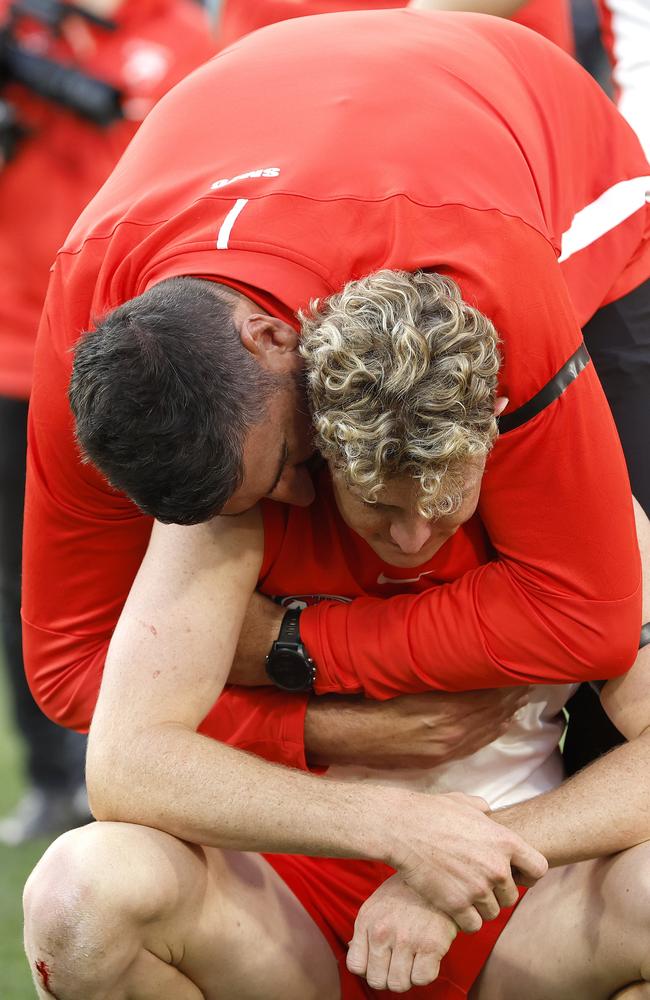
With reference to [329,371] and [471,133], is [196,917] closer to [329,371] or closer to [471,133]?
[329,371]

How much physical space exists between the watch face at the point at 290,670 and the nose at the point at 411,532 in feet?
1.26

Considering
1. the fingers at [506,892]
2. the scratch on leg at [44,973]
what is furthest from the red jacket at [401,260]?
the scratch on leg at [44,973]

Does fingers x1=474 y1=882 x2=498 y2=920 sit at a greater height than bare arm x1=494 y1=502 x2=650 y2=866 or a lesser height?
lesser

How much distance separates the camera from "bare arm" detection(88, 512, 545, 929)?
255cm

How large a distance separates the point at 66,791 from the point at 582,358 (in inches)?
107

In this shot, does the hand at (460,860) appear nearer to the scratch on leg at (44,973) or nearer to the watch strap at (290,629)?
the watch strap at (290,629)

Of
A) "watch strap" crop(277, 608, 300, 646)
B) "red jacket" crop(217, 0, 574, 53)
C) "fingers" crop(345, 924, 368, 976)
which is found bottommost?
"fingers" crop(345, 924, 368, 976)

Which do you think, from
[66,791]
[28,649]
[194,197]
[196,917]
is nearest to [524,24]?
[194,197]

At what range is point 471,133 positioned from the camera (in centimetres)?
272

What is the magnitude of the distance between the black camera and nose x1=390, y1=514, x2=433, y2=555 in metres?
2.25

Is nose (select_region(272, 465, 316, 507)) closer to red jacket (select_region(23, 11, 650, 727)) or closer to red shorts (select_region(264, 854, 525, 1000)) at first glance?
red jacket (select_region(23, 11, 650, 727))

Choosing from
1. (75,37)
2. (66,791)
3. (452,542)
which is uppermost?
(75,37)

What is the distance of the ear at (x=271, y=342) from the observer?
2441 millimetres

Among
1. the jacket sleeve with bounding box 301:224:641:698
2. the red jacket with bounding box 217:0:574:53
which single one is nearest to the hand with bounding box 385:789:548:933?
the jacket sleeve with bounding box 301:224:641:698
